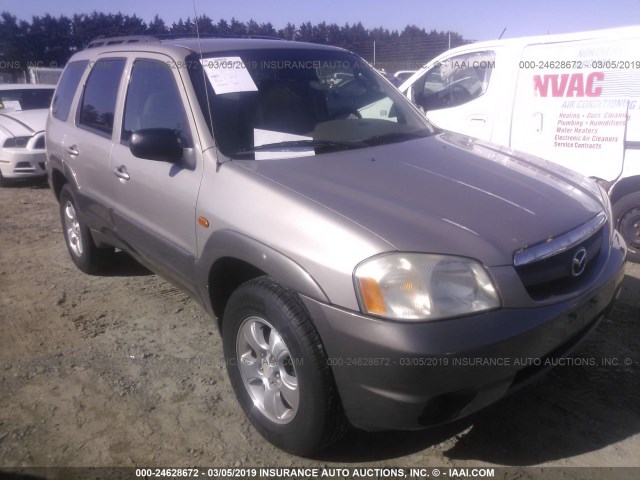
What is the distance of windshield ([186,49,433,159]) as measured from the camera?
2.85 meters

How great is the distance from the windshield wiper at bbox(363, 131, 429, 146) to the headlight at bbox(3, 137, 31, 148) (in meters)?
6.91

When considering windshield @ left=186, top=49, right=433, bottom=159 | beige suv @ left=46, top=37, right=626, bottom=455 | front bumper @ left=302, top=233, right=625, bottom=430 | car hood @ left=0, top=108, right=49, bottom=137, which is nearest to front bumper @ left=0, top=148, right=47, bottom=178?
car hood @ left=0, top=108, right=49, bottom=137

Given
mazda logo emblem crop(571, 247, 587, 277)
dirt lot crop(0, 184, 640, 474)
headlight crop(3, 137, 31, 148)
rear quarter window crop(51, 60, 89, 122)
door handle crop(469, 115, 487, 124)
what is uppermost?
rear quarter window crop(51, 60, 89, 122)

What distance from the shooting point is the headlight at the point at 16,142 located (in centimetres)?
806

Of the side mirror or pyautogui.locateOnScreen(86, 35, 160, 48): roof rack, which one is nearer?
the side mirror

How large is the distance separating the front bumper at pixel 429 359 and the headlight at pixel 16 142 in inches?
301

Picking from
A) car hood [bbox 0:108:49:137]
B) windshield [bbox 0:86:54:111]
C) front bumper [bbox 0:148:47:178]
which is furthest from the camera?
windshield [bbox 0:86:54:111]

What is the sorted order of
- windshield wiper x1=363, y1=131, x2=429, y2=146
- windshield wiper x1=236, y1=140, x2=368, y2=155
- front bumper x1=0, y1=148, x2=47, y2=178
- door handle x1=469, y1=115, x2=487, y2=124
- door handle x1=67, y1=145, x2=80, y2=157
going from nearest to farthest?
windshield wiper x1=236, y1=140, x2=368, y2=155 < windshield wiper x1=363, y1=131, x2=429, y2=146 < door handle x1=67, y1=145, x2=80, y2=157 < door handle x1=469, y1=115, x2=487, y2=124 < front bumper x1=0, y1=148, x2=47, y2=178

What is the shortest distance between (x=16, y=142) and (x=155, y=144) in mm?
6656

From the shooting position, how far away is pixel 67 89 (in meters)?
4.54

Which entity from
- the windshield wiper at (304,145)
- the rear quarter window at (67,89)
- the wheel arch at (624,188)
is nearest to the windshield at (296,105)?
the windshield wiper at (304,145)

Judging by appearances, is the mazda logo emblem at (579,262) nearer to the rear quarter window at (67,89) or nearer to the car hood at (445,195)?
the car hood at (445,195)

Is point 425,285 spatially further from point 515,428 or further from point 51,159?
point 51,159

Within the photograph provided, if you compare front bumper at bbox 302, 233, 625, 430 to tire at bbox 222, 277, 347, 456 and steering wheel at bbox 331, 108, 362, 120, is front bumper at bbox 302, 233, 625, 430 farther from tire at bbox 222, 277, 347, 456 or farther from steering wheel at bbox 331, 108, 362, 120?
steering wheel at bbox 331, 108, 362, 120
